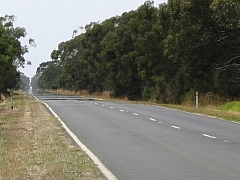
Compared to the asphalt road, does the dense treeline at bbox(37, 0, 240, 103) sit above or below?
above

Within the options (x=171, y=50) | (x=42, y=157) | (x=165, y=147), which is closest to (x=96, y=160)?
(x=42, y=157)

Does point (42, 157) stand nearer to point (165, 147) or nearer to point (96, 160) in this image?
point (96, 160)

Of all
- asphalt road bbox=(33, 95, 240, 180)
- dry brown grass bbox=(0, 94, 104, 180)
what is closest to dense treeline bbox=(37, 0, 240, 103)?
asphalt road bbox=(33, 95, 240, 180)

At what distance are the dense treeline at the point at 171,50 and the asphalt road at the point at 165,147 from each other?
14757 mm

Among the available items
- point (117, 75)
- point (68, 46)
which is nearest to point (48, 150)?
point (117, 75)

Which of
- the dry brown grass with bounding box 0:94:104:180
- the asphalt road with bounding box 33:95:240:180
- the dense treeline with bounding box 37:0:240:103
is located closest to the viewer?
the dry brown grass with bounding box 0:94:104:180

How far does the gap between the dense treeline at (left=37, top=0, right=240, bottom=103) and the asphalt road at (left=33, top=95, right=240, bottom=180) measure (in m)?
14.8

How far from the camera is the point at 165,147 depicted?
1573 centimetres

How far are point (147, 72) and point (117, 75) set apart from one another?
1167 cm

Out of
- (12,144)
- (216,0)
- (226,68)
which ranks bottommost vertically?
(12,144)

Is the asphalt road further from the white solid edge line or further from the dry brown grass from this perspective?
the dry brown grass

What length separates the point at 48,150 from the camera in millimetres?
14812

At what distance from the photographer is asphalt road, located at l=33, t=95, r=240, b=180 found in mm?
11375

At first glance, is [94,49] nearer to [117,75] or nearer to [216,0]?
[117,75]
